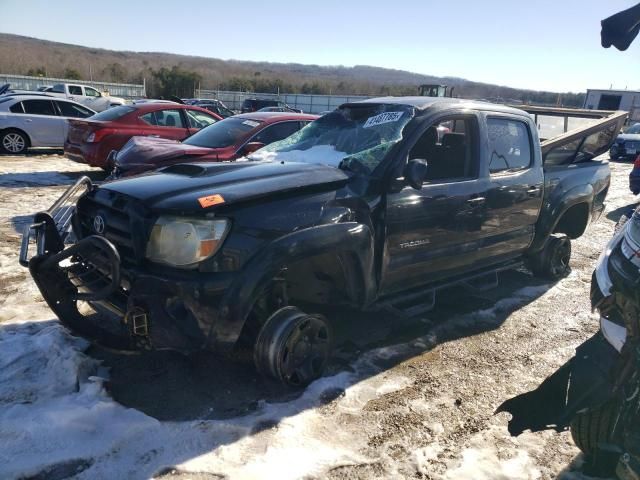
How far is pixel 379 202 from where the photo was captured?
11.4 feet

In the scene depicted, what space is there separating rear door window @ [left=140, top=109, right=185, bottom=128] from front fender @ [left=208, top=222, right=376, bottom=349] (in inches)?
317

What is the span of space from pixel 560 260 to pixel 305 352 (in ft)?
12.4

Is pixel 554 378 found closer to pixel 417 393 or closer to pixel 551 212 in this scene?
pixel 417 393

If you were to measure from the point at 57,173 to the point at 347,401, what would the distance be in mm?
9577

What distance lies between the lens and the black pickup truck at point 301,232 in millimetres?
2795

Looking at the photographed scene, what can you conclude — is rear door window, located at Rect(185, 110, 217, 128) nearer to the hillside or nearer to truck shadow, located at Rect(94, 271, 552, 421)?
truck shadow, located at Rect(94, 271, 552, 421)

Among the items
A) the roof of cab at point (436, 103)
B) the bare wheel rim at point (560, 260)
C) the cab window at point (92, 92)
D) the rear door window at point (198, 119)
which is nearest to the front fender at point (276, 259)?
the roof of cab at point (436, 103)

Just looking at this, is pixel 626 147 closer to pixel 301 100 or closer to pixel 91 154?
pixel 91 154

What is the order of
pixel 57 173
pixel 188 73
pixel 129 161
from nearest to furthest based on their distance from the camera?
1. pixel 129 161
2. pixel 57 173
3. pixel 188 73

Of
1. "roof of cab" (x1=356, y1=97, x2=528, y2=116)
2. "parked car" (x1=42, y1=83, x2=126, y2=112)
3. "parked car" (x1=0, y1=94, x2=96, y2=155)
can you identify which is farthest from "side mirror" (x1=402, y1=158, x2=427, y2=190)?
"parked car" (x1=42, y1=83, x2=126, y2=112)

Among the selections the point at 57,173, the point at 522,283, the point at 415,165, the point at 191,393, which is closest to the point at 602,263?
the point at 415,165

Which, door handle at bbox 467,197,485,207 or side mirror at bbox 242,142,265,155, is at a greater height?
side mirror at bbox 242,142,265,155

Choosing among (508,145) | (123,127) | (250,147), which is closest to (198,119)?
(123,127)

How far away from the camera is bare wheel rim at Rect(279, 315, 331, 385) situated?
310cm
